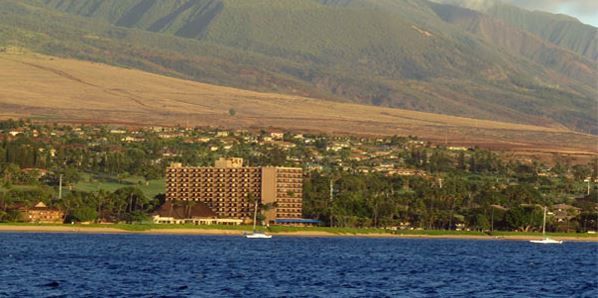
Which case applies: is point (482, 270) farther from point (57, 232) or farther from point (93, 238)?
point (57, 232)

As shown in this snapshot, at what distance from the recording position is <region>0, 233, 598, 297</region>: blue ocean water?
320 feet

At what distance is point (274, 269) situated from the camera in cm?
12231

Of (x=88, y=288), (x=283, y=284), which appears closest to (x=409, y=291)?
(x=283, y=284)

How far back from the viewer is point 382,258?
490 ft

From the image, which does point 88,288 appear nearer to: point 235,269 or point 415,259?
point 235,269

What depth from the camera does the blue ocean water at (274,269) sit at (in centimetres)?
9756

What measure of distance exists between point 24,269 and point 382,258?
4851 centimetres

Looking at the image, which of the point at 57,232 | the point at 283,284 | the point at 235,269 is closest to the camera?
the point at 283,284

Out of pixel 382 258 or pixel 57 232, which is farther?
pixel 57 232

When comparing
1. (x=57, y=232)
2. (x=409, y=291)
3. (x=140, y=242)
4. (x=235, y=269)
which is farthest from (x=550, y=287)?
(x=57, y=232)

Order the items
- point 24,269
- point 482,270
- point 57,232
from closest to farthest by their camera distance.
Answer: point 24,269 < point 482,270 < point 57,232

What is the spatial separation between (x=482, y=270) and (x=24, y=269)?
4244 centimetres

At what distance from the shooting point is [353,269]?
12575cm

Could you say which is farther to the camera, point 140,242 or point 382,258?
point 140,242
